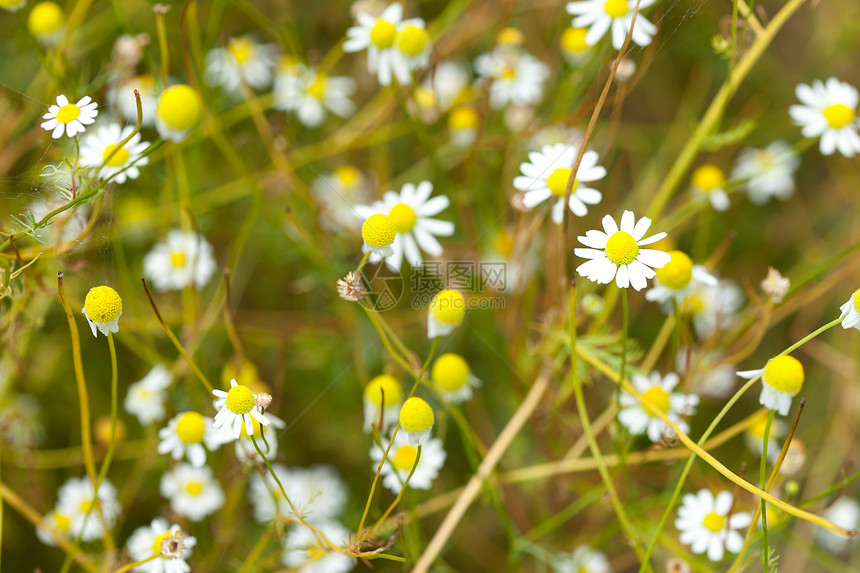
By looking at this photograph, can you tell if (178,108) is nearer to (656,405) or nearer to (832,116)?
(656,405)

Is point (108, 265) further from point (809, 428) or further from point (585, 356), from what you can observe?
point (809, 428)

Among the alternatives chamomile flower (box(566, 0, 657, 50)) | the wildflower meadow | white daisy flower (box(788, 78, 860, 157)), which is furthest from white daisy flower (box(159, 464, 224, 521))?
white daisy flower (box(788, 78, 860, 157))

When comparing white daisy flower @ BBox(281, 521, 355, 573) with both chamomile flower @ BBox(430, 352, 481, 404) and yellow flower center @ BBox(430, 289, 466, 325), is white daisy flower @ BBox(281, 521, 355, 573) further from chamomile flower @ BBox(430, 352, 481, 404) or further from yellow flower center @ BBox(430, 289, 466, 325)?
yellow flower center @ BBox(430, 289, 466, 325)

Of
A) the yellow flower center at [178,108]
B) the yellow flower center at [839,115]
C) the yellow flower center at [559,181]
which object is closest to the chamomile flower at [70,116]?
the yellow flower center at [178,108]

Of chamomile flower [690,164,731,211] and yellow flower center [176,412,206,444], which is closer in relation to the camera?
yellow flower center [176,412,206,444]

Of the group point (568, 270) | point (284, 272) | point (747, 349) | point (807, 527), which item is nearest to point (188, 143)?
point (284, 272)

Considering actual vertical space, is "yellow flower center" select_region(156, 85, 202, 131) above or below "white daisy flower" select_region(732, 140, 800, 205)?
below

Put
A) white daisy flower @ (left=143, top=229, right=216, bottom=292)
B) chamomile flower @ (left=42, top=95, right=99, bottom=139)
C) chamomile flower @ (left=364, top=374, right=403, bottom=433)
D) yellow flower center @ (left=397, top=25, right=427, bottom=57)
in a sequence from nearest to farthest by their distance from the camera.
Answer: chamomile flower @ (left=42, top=95, right=99, bottom=139)
chamomile flower @ (left=364, top=374, right=403, bottom=433)
yellow flower center @ (left=397, top=25, right=427, bottom=57)
white daisy flower @ (left=143, top=229, right=216, bottom=292)
